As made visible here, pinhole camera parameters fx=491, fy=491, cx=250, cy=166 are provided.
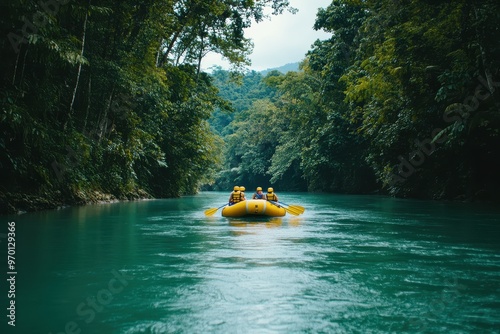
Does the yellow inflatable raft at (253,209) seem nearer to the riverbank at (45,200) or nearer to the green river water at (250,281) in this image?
the green river water at (250,281)

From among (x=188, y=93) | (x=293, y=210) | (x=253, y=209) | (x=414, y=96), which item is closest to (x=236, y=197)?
(x=253, y=209)

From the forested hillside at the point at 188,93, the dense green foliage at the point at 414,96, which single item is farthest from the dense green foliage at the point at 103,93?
the dense green foliage at the point at 414,96

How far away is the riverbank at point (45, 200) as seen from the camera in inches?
489

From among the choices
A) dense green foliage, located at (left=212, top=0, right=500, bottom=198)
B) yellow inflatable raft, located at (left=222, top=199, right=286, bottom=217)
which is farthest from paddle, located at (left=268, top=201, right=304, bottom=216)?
dense green foliage, located at (left=212, top=0, right=500, bottom=198)

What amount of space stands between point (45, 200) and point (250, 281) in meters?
10.4

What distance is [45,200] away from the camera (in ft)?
47.0

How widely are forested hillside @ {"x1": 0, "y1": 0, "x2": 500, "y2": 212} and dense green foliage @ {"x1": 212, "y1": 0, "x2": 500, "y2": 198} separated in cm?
7

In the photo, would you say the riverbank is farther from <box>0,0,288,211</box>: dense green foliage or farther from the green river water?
the green river water

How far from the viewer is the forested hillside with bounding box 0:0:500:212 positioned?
1242cm

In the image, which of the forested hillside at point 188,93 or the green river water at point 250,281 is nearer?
the green river water at point 250,281

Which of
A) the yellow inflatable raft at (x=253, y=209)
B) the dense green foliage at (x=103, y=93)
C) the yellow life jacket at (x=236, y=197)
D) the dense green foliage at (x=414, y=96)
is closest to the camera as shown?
the dense green foliage at (x=103, y=93)

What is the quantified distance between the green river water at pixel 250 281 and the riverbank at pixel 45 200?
6.71 ft

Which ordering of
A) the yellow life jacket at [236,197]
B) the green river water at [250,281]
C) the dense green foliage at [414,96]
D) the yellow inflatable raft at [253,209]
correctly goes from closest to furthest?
the green river water at [250,281] < the yellow inflatable raft at [253,209] < the dense green foliage at [414,96] < the yellow life jacket at [236,197]

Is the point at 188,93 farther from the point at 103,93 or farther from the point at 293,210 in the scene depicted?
the point at 293,210
